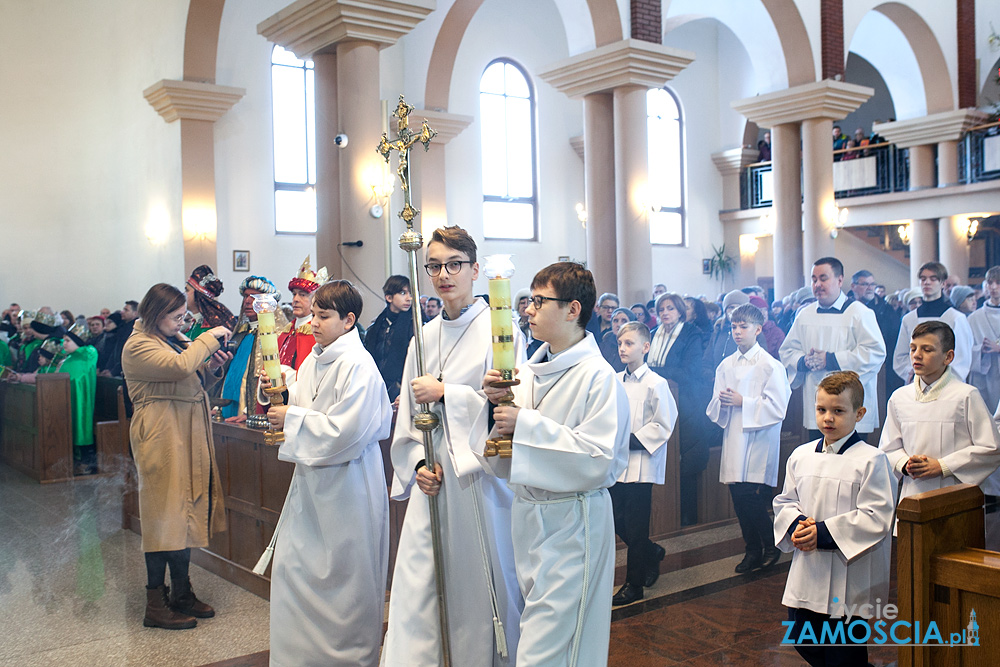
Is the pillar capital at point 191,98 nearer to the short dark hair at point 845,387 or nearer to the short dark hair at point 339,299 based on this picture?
the short dark hair at point 339,299

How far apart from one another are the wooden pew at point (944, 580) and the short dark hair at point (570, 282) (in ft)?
3.88

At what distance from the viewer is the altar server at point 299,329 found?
534 cm

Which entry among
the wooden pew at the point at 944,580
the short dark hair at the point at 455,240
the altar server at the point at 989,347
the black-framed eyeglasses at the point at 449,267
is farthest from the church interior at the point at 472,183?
the altar server at the point at 989,347

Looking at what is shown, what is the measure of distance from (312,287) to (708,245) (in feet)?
56.5

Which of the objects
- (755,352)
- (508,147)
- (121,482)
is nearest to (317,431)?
(755,352)

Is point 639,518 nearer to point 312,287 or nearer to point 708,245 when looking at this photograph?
point 312,287

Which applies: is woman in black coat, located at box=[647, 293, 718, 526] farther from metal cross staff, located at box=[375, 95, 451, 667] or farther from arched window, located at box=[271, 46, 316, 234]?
arched window, located at box=[271, 46, 316, 234]

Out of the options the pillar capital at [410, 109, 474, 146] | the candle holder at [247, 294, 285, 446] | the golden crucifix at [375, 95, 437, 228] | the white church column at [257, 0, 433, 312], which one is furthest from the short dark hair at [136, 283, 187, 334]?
the pillar capital at [410, 109, 474, 146]

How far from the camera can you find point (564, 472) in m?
2.72

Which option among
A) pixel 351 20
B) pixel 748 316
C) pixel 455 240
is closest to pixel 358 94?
pixel 351 20

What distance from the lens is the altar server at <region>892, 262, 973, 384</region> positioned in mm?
6633

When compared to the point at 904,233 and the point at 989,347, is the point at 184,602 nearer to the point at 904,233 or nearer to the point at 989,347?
the point at 989,347

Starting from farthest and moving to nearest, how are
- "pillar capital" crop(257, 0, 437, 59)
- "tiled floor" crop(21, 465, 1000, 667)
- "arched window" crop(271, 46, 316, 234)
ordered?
"arched window" crop(271, 46, 316, 234) < "pillar capital" crop(257, 0, 437, 59) < "tiled floor" crop(21, 465, 1000, 667)

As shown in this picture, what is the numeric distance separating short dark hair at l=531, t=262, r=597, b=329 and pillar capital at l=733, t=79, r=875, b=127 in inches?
458
